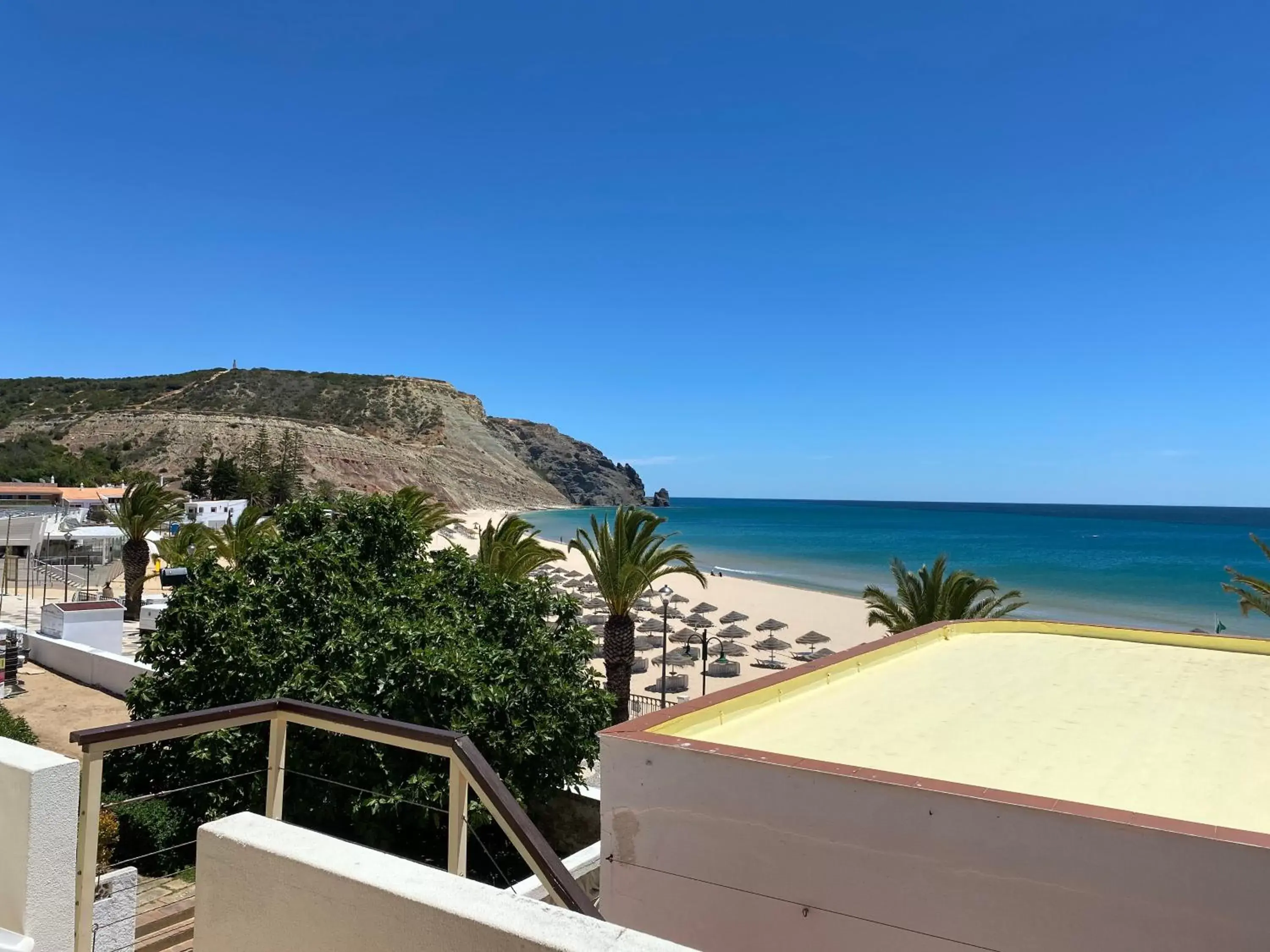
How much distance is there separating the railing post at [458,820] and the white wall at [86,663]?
14.8 meters

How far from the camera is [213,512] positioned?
4731 centimetres

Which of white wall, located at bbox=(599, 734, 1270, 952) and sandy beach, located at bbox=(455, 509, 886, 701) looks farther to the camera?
sandy beach, located at bbox=(455, 509, 886, 701)

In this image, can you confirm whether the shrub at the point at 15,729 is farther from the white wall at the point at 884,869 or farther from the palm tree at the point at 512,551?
the palm tree at the point at 512,551

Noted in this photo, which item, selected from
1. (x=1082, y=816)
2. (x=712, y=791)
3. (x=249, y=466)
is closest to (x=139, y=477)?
(x=712, y=791)

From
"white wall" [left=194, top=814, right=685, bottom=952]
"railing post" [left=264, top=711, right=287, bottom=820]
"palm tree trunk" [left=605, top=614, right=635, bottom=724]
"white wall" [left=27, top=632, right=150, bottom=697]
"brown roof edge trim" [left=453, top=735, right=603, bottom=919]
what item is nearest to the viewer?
"white wall" [left=194, top=814, right=685, bottom=952]

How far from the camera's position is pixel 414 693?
931 centimetres

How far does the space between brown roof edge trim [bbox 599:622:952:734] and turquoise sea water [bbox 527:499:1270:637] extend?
3996 cm

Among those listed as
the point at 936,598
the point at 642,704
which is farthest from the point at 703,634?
the point at 936,598

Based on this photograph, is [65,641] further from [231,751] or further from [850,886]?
[850,886]

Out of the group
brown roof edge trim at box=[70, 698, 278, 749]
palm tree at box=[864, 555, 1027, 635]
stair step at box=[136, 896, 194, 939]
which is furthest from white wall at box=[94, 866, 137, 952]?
palm tree at box=[864, 555, 1027, 635]

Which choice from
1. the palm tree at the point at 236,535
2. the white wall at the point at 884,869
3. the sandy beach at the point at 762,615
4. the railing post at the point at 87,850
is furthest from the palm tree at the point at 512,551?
the railing post at the point at 87,850

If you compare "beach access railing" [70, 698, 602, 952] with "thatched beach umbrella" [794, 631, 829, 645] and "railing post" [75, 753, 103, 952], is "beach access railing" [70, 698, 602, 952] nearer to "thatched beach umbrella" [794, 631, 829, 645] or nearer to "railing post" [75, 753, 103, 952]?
"railing post" [75, 753, 103, 952]

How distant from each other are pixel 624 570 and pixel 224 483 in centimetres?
5652

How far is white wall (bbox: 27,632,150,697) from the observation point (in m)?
16.1
